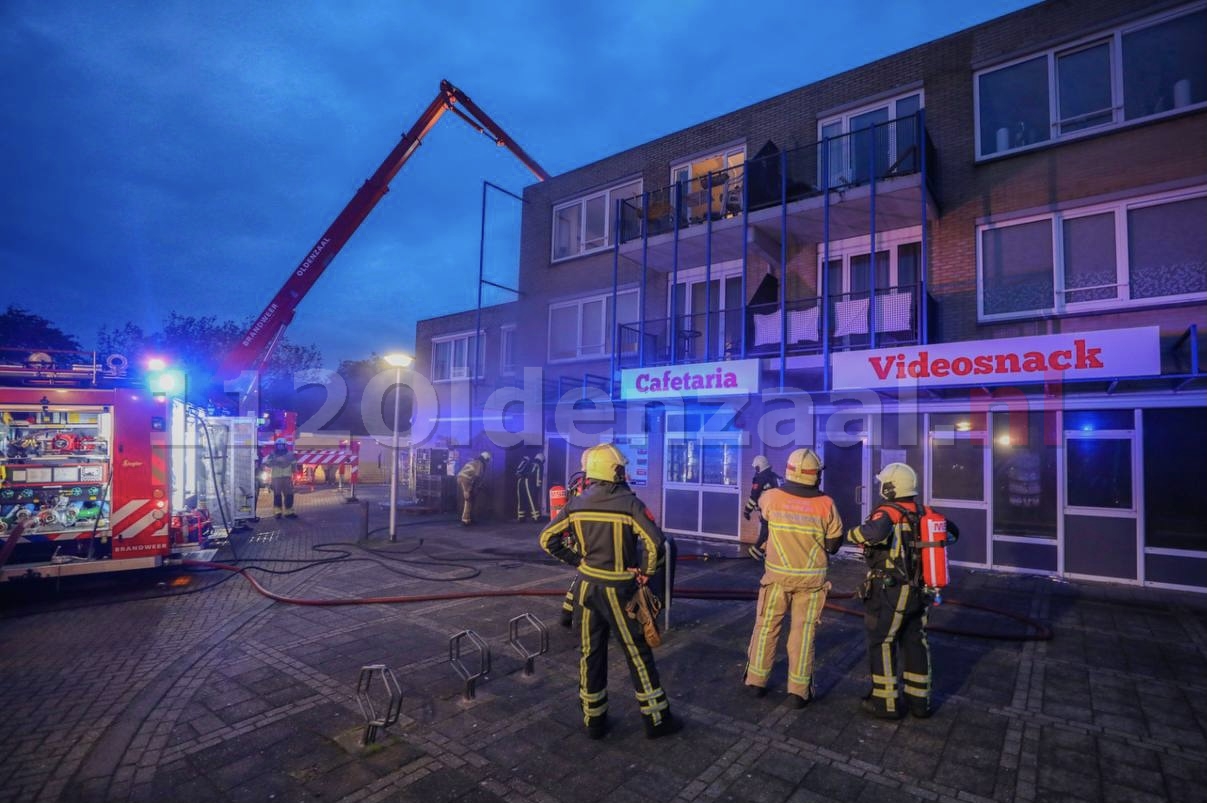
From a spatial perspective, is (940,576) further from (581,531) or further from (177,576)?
(177,576)

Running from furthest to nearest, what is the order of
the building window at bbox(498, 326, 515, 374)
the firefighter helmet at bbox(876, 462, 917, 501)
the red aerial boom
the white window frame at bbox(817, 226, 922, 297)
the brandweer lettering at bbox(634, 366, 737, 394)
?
the building window at bbox(498, 326, 515, 374)
the red aerial boom
the white window frame at bbox(817, 226, 922, 297)
the brandweer lettering at bbox(634, 366, 737, 394)
the firefighter helmet at bbox(876, 462, 917, 501)

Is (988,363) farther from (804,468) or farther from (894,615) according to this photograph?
(894,615)

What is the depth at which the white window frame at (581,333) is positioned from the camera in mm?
14273

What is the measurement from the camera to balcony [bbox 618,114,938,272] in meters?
9.92

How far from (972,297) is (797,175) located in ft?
13.5

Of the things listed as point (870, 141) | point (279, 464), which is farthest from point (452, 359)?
point (870, 141)

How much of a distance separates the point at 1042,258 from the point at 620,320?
8.19 m

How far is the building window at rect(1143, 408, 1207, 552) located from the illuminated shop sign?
221 inches

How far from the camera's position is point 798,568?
171 inches

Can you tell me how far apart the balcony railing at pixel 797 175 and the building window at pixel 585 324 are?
1.71 m

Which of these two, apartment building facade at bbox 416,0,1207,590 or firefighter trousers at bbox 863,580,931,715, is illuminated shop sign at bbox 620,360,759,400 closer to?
apartment building facade at bbox 416,0,1207,590

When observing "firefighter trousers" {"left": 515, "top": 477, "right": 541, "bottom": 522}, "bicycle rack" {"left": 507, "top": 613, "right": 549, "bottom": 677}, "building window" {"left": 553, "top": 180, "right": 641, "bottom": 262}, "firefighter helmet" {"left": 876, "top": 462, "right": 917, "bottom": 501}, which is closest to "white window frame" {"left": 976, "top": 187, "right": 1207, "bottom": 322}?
"firefighter helmet" {"left": 876, "top": 462, "right": 917, "bottom": 501}

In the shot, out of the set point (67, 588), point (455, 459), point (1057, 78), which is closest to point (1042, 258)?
point (1057, 78)

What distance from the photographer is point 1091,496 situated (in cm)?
877
